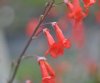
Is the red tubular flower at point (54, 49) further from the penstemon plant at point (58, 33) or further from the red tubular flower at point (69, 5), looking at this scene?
the red tubular flower at point (69, 5)

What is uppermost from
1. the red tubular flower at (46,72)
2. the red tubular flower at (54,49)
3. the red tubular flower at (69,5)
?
the red tubular flower at (69,5)

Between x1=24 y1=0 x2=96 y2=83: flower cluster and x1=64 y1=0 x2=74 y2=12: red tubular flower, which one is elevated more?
x1=64 y1=0 x2=74 y2=12: red tubular flower

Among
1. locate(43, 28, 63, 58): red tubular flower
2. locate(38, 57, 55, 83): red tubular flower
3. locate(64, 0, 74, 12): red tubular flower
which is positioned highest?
locate(64, 0, 74, 12): red tubular flower

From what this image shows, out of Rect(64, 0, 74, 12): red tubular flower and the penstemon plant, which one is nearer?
the penstemon plant

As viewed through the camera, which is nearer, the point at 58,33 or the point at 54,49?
the point at 54,49

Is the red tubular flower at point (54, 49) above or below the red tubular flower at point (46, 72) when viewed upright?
above

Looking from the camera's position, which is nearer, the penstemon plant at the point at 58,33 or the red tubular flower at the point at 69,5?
the penstemon plant at the point at 58,33

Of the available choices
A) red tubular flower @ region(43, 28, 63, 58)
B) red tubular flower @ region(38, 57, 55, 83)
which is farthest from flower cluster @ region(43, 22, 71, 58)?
red tubular flower @ region(38, 57, 55, 83)

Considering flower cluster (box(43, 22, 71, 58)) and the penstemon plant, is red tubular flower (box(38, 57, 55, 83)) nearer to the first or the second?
the penstemon plant

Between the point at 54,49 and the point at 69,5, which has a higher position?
the point at 69,5

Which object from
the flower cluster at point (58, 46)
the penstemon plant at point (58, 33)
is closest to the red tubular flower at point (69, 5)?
A: the penstemon plant at point (58, 33)

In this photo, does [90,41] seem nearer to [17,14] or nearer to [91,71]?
[17,14]

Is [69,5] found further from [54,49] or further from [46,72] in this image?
[46,72]

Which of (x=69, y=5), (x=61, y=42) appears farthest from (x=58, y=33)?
(x=69, y=5)
